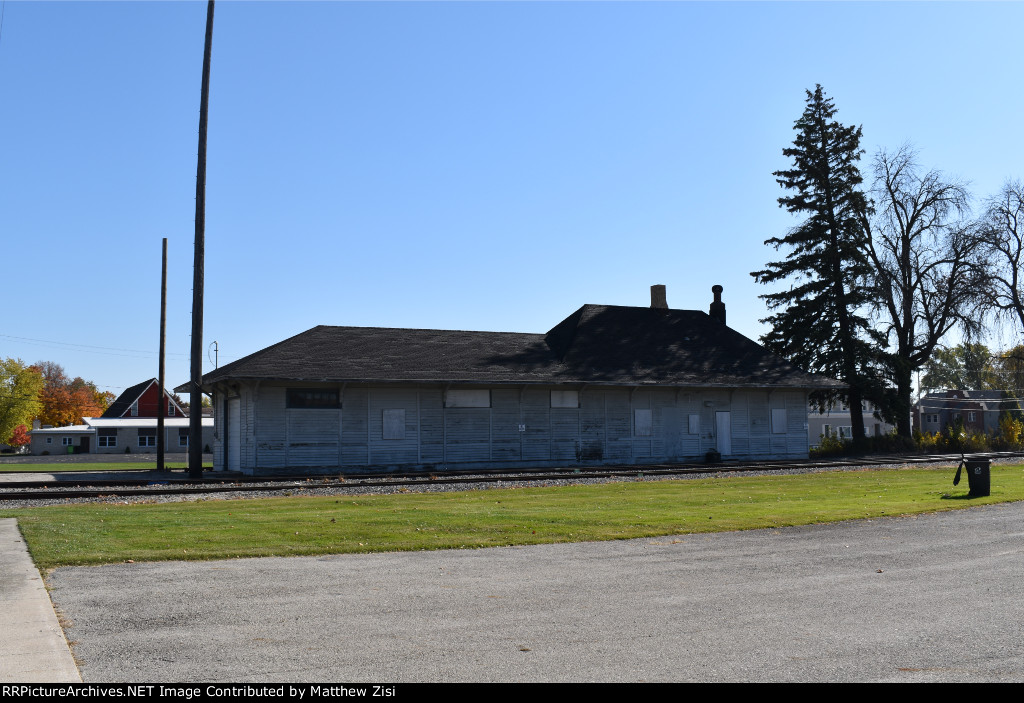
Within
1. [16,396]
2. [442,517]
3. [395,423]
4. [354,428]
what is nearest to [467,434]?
[395,423]

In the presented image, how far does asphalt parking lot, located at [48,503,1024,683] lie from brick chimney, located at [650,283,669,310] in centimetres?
3456

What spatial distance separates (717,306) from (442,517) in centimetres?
3554

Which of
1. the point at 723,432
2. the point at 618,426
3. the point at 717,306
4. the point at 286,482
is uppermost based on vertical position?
the point at 717,306

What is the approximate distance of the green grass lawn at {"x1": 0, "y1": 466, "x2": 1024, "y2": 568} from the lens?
11.3 meters

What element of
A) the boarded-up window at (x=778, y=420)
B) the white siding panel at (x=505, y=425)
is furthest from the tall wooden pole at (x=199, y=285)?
the boarded-up window at (x=778, y=420)

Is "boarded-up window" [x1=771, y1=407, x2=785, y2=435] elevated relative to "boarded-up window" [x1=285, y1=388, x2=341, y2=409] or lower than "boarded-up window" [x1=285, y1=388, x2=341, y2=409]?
lower

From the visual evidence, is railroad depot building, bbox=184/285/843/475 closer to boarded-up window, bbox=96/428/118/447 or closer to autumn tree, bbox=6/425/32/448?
boarded-up window, bbox=96/428/118/447

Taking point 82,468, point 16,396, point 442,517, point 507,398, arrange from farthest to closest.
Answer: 1. point 16,396
2. point 82,468
3. point 507,398
4. point 442,517

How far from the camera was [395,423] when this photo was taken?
32562mm

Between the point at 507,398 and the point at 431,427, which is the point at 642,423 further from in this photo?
the point at 431,427

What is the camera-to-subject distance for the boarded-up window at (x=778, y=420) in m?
39.9

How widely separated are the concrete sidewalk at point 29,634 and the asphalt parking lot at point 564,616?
0.15 m

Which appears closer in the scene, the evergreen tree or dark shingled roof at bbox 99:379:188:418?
the evergreen tree

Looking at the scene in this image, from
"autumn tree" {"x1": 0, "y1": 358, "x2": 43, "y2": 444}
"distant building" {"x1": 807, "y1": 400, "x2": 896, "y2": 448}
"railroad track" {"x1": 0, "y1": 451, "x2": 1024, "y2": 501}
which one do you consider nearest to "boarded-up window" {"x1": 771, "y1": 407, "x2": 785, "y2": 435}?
Result: "railroad track" {"x1": 0, "y1": 451, "x2": 1024, "y2": 501}
